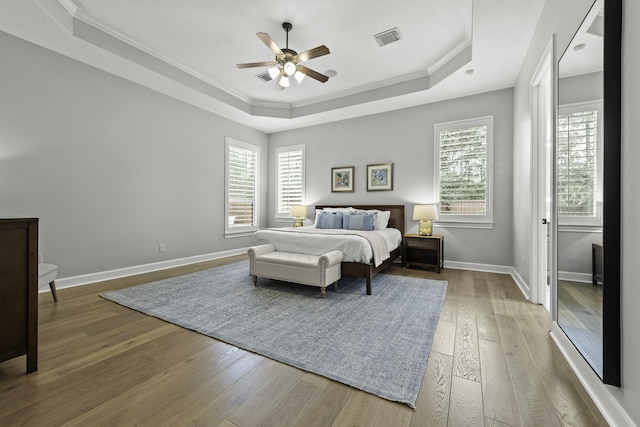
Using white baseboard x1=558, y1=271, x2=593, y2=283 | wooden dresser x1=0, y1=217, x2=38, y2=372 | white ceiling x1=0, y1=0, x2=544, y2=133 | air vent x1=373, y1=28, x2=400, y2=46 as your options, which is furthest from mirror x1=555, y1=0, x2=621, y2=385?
wooden dresser x1=0, y1=217, x2=38, y2=372

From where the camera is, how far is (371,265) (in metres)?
3.38

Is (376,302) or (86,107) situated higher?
(86,107)

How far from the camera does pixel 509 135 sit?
424cm

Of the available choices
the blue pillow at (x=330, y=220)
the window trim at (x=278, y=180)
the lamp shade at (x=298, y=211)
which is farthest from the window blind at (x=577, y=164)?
the window trim at (x=278, y=180)

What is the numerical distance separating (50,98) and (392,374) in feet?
15.4

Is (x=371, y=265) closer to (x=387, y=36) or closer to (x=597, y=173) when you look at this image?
(x=597, y=173)

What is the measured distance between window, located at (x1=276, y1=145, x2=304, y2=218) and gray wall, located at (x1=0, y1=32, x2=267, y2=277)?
66.9 inches

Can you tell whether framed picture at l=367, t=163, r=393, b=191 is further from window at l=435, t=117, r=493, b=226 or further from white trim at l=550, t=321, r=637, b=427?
white trim at l=550, t=321, r=637, b=427

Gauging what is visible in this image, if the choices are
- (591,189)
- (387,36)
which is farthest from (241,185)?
(591,189)

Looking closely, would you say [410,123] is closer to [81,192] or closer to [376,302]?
[376,302]

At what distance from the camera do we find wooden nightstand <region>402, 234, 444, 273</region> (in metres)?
4.33

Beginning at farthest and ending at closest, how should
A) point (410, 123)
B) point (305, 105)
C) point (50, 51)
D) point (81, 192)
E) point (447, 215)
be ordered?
point (305, 105)
point (410, 123)
point (447, 215)
point (81, 192)
point (50, 51)

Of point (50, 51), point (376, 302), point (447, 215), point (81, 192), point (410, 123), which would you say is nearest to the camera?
point (376, 302)

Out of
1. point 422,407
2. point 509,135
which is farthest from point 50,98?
point 509,135
